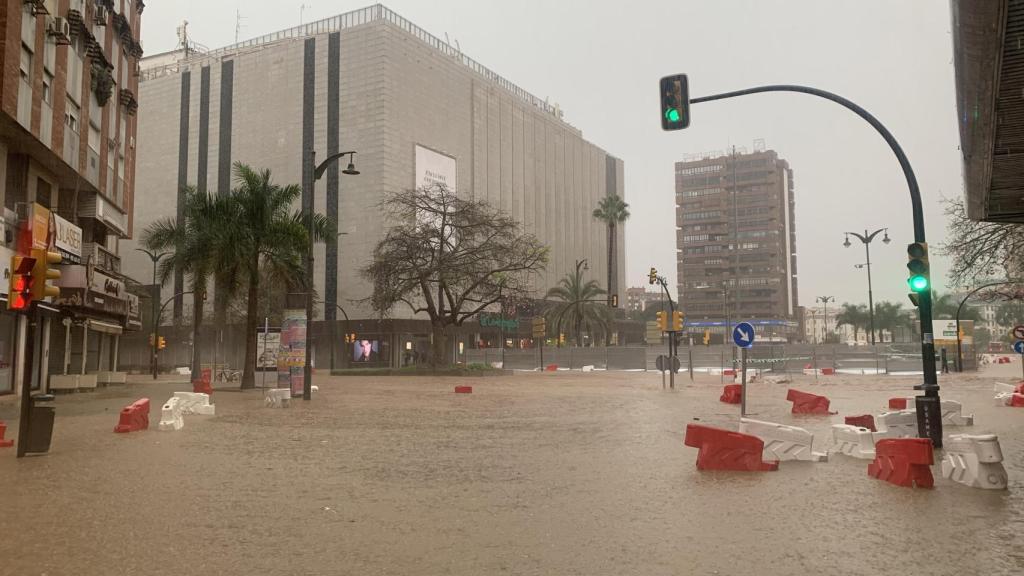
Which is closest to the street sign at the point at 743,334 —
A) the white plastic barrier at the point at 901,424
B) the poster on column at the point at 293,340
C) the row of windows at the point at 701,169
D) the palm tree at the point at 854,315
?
the white plastic barrier at the point at 901,424

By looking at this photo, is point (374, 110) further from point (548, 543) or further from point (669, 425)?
point (548, 543)

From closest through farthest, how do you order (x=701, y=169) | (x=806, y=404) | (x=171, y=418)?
(x=171, y=418), (x=806, y=404), (x=701, y=169)

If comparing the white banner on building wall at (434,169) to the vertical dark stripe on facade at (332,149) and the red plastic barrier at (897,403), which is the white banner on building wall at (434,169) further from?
the red plastic barrier at (897,403)

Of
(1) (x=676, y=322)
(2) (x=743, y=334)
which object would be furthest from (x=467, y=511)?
(1) (x=676, y=322)

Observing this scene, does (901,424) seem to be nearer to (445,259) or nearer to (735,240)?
(445,259)

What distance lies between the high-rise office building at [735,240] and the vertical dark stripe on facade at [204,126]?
3591 inches

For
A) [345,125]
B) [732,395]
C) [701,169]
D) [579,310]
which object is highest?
[701,169]

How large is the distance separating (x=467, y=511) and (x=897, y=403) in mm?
16215

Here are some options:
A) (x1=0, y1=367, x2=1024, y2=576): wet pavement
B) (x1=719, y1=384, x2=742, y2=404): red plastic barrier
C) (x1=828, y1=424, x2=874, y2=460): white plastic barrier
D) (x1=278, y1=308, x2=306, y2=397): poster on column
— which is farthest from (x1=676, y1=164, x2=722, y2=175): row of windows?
(x1=828, y1=424, x2=874, y2=460): white plastic barrier

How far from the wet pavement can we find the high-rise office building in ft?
441

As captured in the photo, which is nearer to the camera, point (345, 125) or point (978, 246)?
point (978, 246)

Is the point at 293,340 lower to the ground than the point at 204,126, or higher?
lower

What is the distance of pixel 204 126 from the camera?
83.9 m

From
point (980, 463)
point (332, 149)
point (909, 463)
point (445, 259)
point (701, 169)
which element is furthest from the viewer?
point (701, 169)
